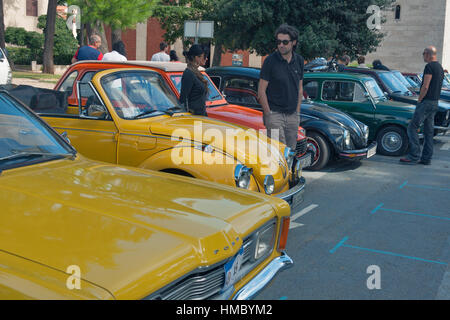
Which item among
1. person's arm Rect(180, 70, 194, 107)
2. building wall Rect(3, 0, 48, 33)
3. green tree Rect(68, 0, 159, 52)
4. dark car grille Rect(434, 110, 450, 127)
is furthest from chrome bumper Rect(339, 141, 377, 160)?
building wall Rect(3, 0, 48, 33)

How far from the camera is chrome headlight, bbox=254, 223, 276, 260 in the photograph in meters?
3.31

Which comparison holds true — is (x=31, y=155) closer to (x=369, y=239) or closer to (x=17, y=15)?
(x=369, y=239)

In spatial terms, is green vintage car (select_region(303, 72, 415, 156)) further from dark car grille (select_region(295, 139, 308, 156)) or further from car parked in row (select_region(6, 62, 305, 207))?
→ car parked in row (select_region(6, 62, 305, 207))

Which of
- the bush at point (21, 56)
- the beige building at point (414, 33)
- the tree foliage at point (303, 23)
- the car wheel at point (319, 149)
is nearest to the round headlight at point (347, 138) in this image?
the car wheel at point (319, 149)

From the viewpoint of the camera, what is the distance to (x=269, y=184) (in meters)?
5.32

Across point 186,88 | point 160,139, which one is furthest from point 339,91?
point 160,139

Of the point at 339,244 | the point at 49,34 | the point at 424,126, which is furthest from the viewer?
the point at 49,34

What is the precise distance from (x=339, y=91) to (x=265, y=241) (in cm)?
826

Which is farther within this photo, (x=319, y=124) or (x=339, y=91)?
(x=339, y=91)

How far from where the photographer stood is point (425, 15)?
48875 mm

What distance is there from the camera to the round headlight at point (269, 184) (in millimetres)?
5250

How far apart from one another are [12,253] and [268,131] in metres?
5.11

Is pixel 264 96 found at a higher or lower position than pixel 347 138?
higher

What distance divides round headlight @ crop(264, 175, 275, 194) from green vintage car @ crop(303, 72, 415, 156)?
6156 mm
